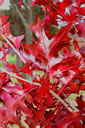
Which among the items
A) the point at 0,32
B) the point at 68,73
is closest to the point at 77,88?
the point at 68,73

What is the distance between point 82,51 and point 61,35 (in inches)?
3.6

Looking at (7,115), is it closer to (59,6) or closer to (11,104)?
(11,104)

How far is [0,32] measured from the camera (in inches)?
13.8

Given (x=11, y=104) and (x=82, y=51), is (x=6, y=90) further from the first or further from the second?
(x=82, y=51)

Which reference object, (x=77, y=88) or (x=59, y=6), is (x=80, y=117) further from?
(x=59, y=6)

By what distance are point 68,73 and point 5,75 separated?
107mm

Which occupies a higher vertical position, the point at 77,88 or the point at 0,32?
the point at 0,32

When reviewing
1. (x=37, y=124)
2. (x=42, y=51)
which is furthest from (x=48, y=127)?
(x=42, y=51)

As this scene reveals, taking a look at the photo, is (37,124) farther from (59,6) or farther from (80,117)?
(59,6)

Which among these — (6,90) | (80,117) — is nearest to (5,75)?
(6,90)

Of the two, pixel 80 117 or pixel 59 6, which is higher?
pixel 59 6

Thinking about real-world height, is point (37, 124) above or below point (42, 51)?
below

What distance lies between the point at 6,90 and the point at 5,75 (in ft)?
0.09

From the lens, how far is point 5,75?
335 mm
